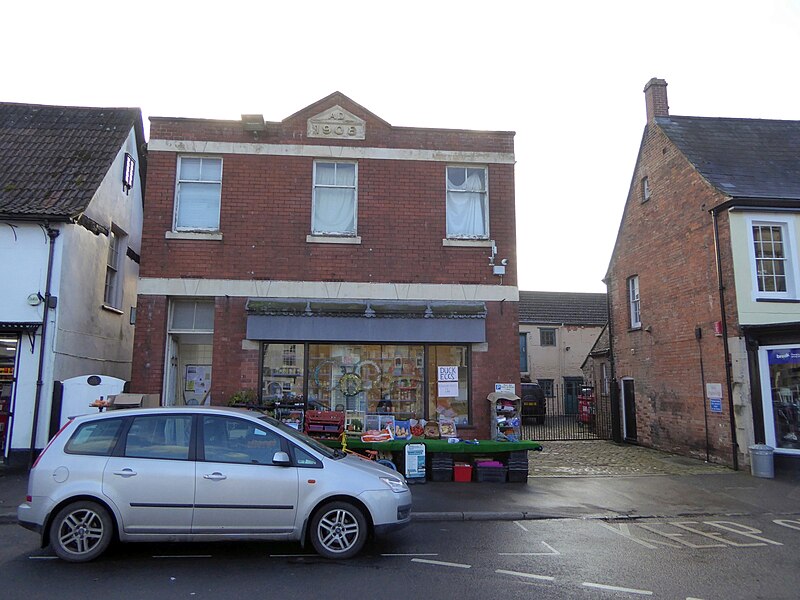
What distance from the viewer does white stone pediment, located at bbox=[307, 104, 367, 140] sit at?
41.1ft

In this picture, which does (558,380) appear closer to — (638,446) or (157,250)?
(638,446)

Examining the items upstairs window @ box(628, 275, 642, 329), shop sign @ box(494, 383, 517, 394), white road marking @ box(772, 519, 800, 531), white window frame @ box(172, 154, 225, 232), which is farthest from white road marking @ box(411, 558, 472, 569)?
upstairs window @ box(628, 275, 642, 329)

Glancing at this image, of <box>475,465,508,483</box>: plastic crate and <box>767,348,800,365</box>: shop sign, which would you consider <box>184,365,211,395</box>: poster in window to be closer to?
<box>475,465,508,483</box>: plastic crate

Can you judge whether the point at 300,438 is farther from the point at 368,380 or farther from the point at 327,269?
the point at 327,269

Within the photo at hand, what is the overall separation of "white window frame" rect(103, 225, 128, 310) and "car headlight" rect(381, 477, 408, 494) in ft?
34.1

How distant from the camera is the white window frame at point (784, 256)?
43.3 ft

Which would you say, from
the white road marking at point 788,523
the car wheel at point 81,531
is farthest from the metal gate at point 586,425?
the car wheel at point 81,531

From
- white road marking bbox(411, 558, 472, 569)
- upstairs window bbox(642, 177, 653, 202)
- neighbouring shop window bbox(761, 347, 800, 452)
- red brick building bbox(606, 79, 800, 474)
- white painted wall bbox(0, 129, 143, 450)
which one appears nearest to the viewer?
white road marking bbox(411, 558, 472, 569)

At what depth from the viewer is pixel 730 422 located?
1324 centimetres

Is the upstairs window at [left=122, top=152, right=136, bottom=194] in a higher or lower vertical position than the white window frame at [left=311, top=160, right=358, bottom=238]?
higher

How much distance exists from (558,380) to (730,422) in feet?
65.2

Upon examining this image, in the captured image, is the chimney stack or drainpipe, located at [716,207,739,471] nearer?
drainpipe, located at [716,207,739,471]

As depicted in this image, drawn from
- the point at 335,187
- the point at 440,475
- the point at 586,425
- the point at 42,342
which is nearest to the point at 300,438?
the point at 440,475

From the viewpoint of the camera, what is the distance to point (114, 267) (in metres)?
14.6
